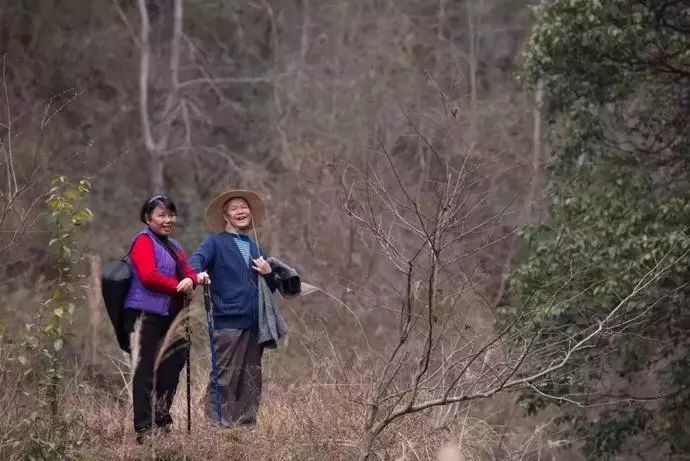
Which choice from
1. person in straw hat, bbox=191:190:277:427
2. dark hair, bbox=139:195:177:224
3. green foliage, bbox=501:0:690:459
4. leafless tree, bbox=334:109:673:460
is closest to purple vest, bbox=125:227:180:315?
dark hair, bbox=139:195:177:224

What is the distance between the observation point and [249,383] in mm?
7219

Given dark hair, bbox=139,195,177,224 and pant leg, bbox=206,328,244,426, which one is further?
pant leg, bbox=206,328,244,426

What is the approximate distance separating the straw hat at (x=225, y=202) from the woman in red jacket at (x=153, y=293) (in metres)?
0.36

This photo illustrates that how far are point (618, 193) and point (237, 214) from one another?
460 cm

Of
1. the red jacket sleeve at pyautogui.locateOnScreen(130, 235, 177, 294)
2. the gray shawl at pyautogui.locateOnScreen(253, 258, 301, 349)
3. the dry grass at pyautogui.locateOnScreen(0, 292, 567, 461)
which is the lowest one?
the dry grass at pyautogui.locateOnScreen(0, 292, 567, 461)

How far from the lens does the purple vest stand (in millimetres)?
6816

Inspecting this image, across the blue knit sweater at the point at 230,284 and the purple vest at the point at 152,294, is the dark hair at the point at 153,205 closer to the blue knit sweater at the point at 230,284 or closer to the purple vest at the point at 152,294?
the purple vest at the point at 152,294

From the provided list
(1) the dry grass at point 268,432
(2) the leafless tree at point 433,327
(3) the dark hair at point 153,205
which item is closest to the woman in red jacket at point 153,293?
(3) the dark hair at point 153,205

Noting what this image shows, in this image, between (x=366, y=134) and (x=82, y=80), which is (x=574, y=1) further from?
(x=82, y=80)

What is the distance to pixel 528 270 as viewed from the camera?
35.0ft

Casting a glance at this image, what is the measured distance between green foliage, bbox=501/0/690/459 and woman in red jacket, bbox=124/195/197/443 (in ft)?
12.5

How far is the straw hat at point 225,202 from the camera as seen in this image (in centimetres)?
725

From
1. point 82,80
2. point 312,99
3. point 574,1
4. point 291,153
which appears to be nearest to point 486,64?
point 312,99

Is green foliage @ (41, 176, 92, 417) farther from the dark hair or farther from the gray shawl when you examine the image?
the gray shawl
